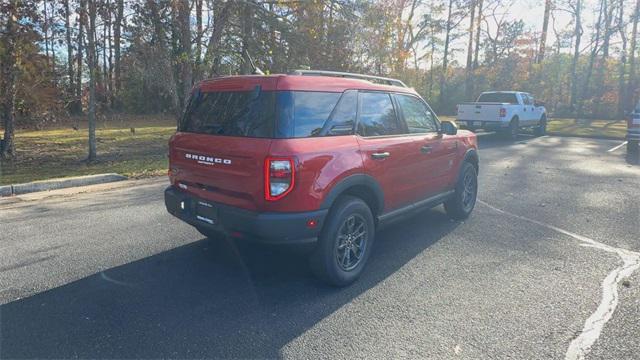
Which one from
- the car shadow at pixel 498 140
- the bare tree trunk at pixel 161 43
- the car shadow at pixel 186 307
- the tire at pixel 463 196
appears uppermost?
the bare tree trunk at pixel 161 43

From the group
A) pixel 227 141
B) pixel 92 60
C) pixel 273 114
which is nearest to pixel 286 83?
pixel 273 114

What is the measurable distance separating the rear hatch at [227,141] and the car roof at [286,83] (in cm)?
1

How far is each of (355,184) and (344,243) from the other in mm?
565

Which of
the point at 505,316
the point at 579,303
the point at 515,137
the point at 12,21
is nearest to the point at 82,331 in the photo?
the point at 505,316

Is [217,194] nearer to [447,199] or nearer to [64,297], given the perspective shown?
[64,297]

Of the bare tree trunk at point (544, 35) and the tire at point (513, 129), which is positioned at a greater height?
the bare tree trunk at point (544, 35)

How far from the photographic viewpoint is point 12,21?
10547mm

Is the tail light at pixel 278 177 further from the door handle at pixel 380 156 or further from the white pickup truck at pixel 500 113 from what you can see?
the white pickup truck at pixel 500 113

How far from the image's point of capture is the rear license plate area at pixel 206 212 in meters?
3.91

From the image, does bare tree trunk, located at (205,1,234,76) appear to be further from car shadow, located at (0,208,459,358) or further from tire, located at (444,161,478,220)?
car shadow, located at (0,208,459,358)

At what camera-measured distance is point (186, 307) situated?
3.62 m

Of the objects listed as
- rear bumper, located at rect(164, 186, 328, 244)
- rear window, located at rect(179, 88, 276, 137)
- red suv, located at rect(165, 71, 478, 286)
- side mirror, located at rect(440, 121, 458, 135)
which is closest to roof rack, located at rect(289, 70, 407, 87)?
red suv, located at rect(165, 71, 478, 286)

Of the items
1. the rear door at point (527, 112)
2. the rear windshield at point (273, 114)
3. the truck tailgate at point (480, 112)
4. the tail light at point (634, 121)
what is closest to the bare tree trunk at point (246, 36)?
the truck tailgate at point (480, 112)

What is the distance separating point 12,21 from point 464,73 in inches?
1399
